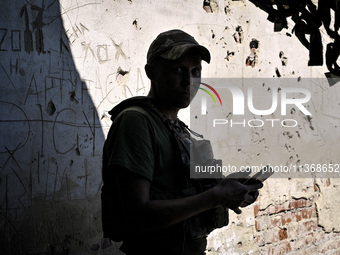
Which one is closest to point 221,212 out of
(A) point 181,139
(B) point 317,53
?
(A) point 181,139

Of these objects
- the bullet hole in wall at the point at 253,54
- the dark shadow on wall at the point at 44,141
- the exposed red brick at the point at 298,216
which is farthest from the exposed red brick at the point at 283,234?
the dark shadow on wall at the point at 44,141

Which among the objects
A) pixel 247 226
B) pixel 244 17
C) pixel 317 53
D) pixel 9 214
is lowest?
pixel 247 226

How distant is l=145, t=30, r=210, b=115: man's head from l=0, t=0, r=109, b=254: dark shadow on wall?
1164 mm

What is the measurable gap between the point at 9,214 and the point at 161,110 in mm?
1323

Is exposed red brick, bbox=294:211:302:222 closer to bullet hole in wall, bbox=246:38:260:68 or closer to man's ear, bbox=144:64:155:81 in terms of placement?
bullet hole in wall, bbox=246:38:260:68

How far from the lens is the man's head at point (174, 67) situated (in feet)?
5.95

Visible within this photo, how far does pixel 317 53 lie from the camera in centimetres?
123

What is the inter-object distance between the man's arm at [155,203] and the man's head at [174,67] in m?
0.41

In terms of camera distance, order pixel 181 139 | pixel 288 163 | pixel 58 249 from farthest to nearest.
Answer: pixel 288 163 → pixel 58 249 → pixel 181 139

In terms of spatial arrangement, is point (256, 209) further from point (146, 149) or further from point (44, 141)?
point (146, 149)

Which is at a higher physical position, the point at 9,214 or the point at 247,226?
the point at 9,214

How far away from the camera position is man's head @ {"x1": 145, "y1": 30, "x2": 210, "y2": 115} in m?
1.81

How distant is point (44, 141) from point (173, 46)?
1.33 meters

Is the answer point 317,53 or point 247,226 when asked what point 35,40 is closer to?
point 317,53
